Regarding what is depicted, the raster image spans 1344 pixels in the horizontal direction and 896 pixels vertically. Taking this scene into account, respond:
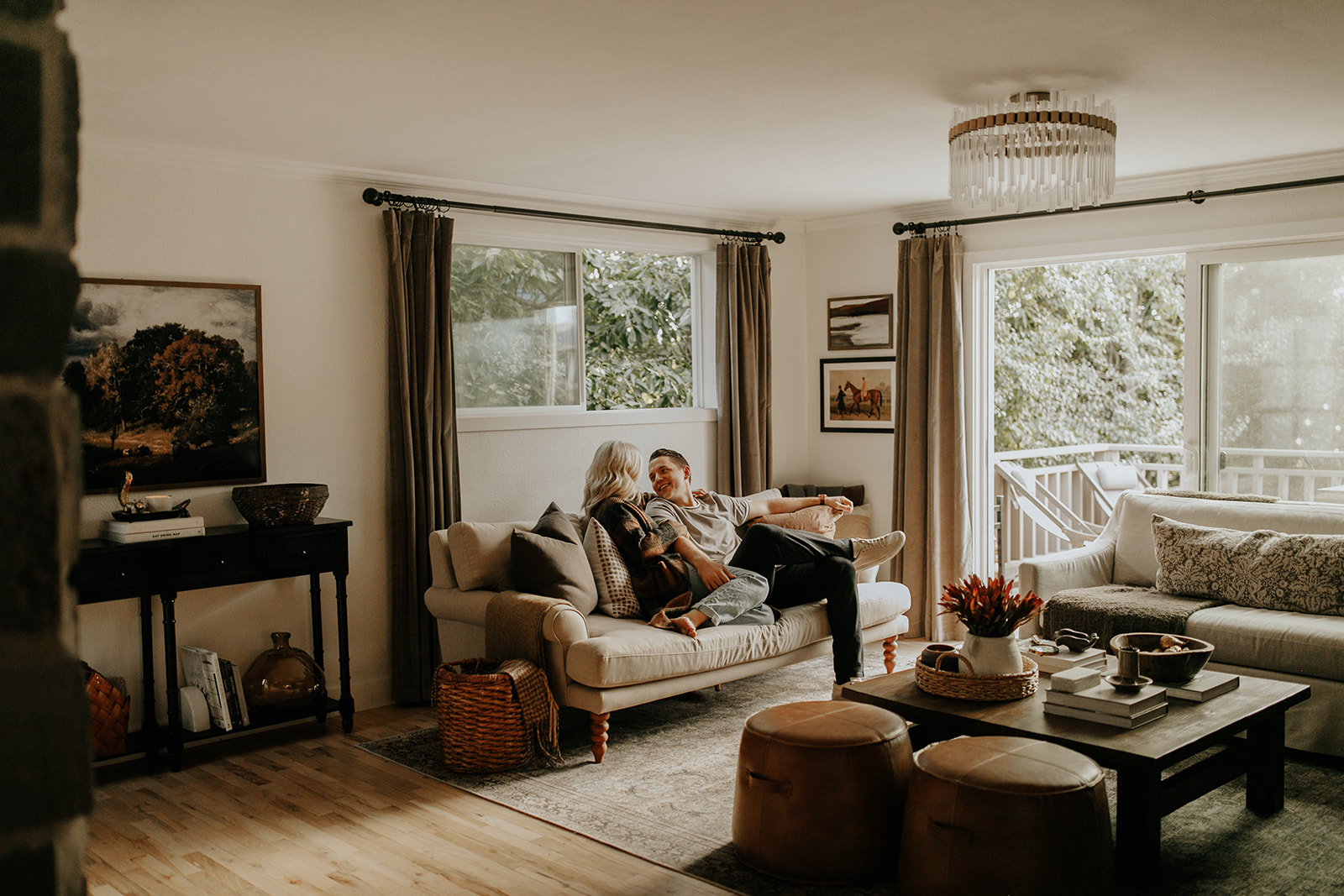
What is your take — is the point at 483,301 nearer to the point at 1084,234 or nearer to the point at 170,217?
the point at 170,217

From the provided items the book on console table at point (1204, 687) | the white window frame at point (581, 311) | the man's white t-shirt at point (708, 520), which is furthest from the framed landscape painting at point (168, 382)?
the book on console table at point (1204, 687)

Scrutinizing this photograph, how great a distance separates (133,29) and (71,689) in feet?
8.83

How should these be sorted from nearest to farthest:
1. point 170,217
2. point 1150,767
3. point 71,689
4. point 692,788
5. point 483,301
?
point 71,689
point 1150,767
point 692,788
point 170,217
point 483,301

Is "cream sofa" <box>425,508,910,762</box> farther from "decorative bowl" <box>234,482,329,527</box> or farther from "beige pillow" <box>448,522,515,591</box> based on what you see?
"decorative bowl" <box>234,482,329,527</box>

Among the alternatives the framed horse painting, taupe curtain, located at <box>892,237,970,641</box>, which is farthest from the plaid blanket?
the framed horse painting

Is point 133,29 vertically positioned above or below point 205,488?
above

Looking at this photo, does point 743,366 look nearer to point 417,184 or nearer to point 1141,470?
point 417,184

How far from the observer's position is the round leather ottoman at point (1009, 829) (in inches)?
96.3

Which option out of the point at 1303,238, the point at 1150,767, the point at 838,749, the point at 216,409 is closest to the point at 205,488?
the point at 216,409

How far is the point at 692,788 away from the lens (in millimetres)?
3582

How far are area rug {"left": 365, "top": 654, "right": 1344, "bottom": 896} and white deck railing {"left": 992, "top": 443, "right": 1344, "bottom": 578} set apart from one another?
58.9 inches

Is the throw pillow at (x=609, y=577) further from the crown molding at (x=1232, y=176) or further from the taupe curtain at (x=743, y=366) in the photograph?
the crown molding at (x=1232, y=176)

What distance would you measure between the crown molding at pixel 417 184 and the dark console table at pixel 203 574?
1.47m

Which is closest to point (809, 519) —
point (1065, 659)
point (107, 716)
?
point (1065, 659)
